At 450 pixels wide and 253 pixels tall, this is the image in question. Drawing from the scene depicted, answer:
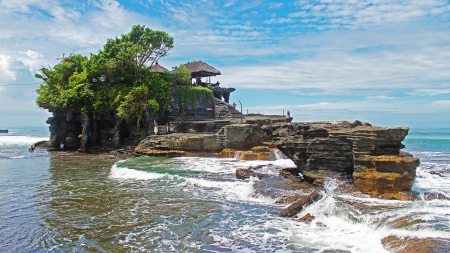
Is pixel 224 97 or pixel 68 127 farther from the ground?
pixel 224 97

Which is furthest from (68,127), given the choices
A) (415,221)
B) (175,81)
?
(415,221)

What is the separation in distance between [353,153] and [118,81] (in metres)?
23.2

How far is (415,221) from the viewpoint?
813 centimetres

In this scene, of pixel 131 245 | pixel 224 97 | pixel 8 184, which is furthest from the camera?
pixel 224 97

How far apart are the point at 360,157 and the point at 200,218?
5.77 meters

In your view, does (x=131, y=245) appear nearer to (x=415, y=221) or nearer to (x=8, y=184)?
(x=415, y=221)

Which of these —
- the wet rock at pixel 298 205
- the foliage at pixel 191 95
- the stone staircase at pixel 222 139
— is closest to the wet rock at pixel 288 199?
the wet rock at pixel 298 205

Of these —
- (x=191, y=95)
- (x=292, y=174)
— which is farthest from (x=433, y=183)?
(x=191, y=95)

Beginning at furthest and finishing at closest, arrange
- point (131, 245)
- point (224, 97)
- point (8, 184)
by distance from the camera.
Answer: point (224, 97)
point (8, 184)
point (131, 245)

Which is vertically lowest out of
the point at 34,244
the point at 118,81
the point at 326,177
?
the point at 34,244

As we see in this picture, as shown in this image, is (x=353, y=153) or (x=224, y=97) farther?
(x=224, y=97)

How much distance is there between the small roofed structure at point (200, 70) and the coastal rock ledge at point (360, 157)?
24.6 meters

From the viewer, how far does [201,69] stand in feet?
122

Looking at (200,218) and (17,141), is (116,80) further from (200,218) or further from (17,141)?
(17,141)
